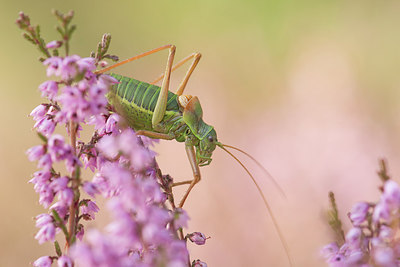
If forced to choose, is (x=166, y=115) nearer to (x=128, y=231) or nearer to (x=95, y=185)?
A: (x=95, y=185)

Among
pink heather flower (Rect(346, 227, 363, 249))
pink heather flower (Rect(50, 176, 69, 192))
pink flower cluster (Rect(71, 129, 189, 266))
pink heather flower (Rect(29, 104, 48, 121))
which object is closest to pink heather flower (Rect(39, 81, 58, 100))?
pink heather flower (Rect(29, 104, 48, 121))

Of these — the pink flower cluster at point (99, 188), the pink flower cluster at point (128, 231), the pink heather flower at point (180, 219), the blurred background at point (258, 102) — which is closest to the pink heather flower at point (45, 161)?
the pink flower cluster at point (99, 188)

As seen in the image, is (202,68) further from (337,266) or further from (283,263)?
(337,266)

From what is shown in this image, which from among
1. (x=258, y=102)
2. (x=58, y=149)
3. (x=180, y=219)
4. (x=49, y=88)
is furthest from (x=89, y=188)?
(x=258, y=102)

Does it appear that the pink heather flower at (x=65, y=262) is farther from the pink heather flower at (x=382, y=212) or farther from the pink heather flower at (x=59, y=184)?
the pink heather flower at (x=382, y=212)

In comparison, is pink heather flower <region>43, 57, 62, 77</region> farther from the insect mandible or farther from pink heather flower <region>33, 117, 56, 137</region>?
the insect mandible

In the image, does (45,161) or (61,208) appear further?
(61,208)

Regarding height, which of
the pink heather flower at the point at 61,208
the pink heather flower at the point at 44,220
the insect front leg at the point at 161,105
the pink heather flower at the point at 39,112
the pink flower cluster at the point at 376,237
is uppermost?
the insect front leg at the point at 161,105
